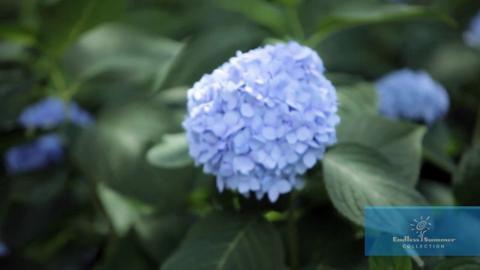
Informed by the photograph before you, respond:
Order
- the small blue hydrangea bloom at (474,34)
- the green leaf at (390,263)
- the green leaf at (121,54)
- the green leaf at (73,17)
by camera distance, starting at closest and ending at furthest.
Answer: the green leaf at (390,263) → the green leaf at (73,17) → the green leaf at (121,54) → the small blue hydrangea bloom at (474,34)

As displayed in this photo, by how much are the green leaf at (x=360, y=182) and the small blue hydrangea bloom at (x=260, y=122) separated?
43mm

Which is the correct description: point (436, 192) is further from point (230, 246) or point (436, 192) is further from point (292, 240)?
point (230, 246)

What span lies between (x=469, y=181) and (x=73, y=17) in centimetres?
74

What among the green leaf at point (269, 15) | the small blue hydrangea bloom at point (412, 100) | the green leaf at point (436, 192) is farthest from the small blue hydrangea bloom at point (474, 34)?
the green leaf at point (436, 192)

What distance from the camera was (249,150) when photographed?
0.92m

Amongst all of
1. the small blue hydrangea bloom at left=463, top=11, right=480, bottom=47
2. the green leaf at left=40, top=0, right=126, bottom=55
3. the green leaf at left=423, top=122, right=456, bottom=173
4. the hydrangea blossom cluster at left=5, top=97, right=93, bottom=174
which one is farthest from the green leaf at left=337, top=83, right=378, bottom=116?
the small blue hydrangea bloom at left=463, top=11, right=480, bottom=47

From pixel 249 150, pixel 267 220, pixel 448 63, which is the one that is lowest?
pixel 448 63

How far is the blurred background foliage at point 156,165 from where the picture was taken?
104cm

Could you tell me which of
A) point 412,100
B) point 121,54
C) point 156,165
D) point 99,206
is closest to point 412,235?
point 156,165

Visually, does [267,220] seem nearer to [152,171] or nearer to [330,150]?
[330,150]

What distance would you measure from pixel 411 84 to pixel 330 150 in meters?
0.52

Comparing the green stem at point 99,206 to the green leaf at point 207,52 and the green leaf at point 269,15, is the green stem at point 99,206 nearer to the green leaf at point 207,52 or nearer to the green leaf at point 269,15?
the green leaf at point 207,52

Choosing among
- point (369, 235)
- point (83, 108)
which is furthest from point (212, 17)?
point (369, 235)

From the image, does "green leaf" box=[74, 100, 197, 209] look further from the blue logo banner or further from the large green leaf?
the blue logo banner
